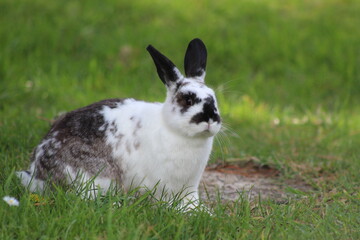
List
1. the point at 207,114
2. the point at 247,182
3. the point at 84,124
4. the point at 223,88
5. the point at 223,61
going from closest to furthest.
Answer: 1. the point at 207,114
2. the point at 84,124
3. the point at 247,182
4. the point at 223,88
5. the point at 223,61

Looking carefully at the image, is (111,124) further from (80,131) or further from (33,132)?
(33,132)

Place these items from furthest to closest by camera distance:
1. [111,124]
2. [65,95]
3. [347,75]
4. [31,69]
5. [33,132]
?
[347,75], [31,69], [65,95], [33,132], [111,124]

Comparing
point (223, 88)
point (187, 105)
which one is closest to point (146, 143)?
point (187, 105)

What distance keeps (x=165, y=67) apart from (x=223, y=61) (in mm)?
4258

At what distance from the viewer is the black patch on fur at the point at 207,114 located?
3.62 m

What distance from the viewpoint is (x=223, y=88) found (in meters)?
7.39

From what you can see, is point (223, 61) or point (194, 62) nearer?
point (194, 62)

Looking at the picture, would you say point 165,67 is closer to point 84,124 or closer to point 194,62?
point 194,62

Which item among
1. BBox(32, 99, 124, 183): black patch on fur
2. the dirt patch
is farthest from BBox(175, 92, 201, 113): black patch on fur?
the dirt patch

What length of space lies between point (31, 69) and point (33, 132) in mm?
2283

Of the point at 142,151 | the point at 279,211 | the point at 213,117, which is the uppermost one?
the point at 213,117

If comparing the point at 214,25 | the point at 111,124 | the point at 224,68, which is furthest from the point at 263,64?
the point at 111,124

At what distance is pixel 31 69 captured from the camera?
7301 mm

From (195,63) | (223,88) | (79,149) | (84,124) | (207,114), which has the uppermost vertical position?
(195,63)
